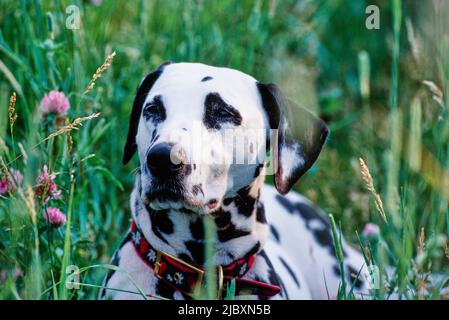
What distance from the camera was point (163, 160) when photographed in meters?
2.43

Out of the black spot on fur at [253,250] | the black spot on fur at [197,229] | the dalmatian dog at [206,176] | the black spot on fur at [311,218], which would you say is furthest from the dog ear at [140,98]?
the black spot on fur at [311,218]

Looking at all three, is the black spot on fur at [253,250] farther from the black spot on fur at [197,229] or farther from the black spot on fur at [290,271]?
the black spot on fur at [290,271]

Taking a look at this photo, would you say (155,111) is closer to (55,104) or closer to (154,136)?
(154,136)

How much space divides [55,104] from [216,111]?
0.63 meters

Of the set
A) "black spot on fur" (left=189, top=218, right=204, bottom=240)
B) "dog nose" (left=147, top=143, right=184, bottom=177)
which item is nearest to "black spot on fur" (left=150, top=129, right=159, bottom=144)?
"dog nose" (left=147, top=143, right=184, bottom=177)

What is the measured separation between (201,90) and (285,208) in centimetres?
112

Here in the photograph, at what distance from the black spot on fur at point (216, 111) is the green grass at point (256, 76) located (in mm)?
442

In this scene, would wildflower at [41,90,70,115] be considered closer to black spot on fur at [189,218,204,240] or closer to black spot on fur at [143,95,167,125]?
black spot on fur at [143,95,167,125]

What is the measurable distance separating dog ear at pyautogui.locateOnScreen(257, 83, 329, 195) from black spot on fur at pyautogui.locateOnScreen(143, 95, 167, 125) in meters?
0.38

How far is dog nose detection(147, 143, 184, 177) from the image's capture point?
242 centimetres

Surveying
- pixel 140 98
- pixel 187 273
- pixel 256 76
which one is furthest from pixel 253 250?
pixel 256 76

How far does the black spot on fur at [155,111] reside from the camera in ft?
8.75

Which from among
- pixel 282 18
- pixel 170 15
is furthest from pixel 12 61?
pixel 282 18
